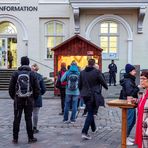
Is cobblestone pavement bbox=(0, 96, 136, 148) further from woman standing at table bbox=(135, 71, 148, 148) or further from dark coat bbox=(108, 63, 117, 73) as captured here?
dark coat bbox=(108, 63, 117, 73)

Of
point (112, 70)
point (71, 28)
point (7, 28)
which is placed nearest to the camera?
point (112, 70)

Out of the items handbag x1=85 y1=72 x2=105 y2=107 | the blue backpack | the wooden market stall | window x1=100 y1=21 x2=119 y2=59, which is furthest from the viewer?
window x1=100 y1=21 x2=119 y2=59

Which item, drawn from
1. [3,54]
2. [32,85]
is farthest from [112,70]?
[32,85]

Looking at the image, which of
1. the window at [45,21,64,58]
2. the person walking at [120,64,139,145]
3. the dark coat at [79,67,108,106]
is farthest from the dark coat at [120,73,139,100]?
the window at [45,21,64,58]

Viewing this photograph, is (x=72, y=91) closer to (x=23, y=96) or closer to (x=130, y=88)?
(x=23, y=96)

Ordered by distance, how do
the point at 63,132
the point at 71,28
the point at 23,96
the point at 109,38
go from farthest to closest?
the point at 109,38, the point at 71,28, the point at 63,132, the point at 23,96

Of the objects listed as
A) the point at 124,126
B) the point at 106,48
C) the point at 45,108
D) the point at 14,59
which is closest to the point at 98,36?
the point at 106,48

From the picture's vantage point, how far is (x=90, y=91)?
9617 millimetres

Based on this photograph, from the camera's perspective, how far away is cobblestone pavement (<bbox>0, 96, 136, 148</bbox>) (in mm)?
9055

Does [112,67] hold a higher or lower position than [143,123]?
lower

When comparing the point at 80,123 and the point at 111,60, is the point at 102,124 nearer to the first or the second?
the point at 80,123

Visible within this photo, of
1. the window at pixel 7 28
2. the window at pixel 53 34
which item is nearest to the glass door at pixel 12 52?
the window at pixel 7 28

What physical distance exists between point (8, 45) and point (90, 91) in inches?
833

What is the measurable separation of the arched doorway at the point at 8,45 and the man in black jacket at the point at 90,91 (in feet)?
66.3
